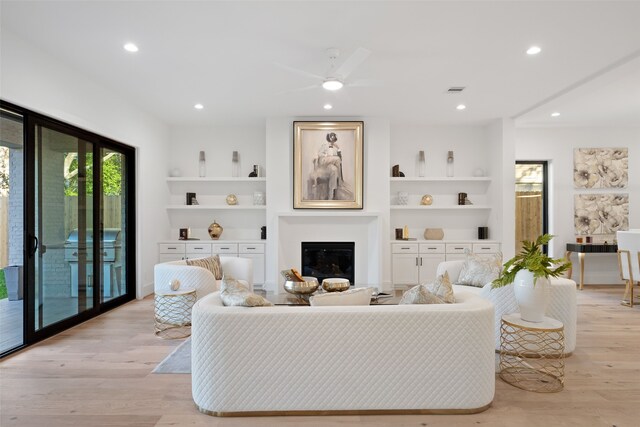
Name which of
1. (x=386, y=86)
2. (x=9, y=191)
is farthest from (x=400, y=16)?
(x=9, y=191)

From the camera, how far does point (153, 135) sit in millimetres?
5883

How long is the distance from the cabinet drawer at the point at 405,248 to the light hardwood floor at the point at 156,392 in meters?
2.57

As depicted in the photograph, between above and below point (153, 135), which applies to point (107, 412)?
below

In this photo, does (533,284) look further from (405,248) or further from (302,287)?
(405,248)

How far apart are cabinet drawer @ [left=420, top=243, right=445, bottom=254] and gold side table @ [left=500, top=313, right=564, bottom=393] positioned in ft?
9.17

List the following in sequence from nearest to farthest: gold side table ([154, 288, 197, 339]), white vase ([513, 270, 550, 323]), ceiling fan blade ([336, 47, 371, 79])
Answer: white vase ([513, 270, 550, 323]), ceiling fan blade ([336, 47, 371, 79]), gold side table ([154, 288, 197, 339])

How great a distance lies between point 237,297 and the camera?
239 cm

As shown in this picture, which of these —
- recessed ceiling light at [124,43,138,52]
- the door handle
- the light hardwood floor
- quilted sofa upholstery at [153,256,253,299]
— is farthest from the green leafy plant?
the door handle

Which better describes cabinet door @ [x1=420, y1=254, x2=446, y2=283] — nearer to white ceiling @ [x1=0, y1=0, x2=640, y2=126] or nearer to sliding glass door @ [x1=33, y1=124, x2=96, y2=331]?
white ceiling @ [x1=0, y1=0, x2=640, y2=126]

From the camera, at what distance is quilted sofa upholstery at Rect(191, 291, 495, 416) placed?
2225 mm

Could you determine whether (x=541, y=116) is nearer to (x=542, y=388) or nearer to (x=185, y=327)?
(x=542, y=388)

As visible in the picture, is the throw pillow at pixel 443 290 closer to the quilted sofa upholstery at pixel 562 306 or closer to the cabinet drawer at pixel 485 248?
the quilted sofa upholstery at pixel 562 306

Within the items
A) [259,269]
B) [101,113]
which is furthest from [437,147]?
[101,113]

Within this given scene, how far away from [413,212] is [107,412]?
528 centimetres
